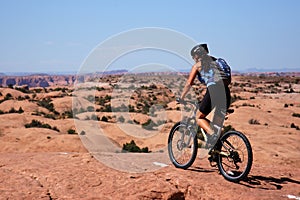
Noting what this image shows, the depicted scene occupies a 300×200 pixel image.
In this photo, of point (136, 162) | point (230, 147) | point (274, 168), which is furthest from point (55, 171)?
point (274, 168)

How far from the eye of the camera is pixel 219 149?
5.27 m

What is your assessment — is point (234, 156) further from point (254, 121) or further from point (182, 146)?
point (254, 121)

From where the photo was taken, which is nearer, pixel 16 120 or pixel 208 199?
pixel 208 199

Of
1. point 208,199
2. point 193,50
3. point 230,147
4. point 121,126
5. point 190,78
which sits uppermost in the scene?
point 193,50

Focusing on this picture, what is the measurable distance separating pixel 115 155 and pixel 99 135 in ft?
33.6

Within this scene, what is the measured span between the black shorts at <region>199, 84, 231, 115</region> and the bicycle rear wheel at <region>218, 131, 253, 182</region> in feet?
1.40

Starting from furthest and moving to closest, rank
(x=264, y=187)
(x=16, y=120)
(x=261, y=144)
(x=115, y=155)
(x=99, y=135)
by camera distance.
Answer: (x=16, y=120)
(x=99, y=135)
(x=261, y=144)
(x=115, y=155)
(x=264, y=187)

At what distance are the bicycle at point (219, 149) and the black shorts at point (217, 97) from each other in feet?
0.47

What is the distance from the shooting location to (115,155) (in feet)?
21.9

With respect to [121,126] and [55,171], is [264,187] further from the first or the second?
[121,126]

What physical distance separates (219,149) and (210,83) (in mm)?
1017

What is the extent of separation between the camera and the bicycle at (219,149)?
195 inches

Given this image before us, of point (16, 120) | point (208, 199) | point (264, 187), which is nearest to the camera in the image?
point (208, 199)

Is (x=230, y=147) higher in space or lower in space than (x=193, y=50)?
lower
